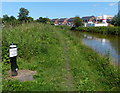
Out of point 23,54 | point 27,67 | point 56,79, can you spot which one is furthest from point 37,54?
point 56,79

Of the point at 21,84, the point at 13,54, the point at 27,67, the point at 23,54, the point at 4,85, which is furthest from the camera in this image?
the point at 23,54

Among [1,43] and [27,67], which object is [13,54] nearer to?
[27,67]

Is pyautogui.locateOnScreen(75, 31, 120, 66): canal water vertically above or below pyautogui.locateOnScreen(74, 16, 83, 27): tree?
below

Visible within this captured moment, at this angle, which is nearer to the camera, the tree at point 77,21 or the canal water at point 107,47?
the canal water at point 107,47

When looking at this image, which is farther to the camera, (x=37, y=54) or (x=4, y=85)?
(x=37, y=54)

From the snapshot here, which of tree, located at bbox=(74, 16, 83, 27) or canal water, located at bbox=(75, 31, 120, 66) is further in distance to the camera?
tree, located at bbox=(74, 16, 83, 27)

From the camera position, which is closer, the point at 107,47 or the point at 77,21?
the point at 107,47

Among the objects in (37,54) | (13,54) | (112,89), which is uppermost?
(13,54)

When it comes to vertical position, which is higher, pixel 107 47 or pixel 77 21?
pixel 77 21

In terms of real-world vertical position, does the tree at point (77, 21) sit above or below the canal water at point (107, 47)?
above

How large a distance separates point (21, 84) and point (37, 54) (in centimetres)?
294

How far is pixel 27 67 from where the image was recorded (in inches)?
196

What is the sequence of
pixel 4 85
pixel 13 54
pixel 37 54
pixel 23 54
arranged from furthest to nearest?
pixel 37 54
pixel 23 54
pixel 13 54
pixel 4 85

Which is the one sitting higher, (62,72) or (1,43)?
(1,43)
